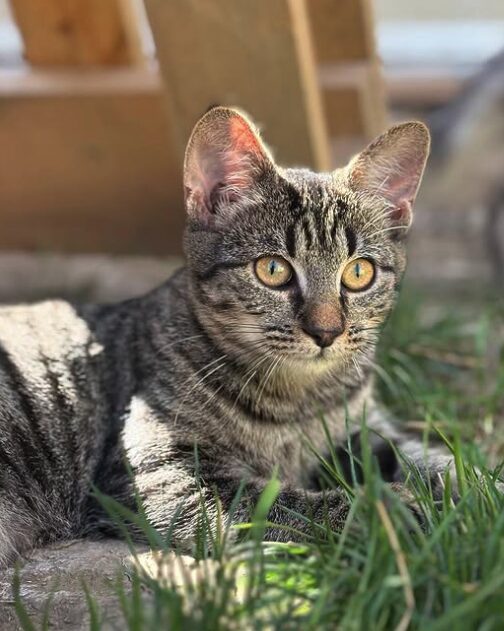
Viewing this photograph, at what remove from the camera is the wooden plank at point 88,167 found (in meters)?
4.23

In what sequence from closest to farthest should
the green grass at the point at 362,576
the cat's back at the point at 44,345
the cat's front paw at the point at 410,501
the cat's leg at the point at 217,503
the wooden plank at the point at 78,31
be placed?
1. the green grass at the point at 362,576
2. the cat's front paw at the point at 410,501
3. the cat's leg at the point at 217,503
4. the cat's back at the point at 44,345
5. the wooden plank at the point at 78,31

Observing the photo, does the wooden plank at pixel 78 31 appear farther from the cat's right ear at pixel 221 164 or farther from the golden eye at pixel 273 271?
the golden eye at pixel 273 271

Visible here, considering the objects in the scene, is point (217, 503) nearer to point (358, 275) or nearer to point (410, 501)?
point (410, 501)

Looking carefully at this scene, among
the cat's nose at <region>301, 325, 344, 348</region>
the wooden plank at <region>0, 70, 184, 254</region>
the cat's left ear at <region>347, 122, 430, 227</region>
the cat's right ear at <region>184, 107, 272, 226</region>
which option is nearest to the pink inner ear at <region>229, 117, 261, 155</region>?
the cat's right ear at <region>184, 107, 272, 226</region>

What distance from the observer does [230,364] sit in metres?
2.78

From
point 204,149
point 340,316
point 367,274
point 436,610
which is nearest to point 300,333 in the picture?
point 340,316

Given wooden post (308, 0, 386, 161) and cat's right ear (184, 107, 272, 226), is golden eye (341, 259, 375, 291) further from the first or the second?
wooden post (308, 0, 386, 161)

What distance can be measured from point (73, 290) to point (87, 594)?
8.13 feet

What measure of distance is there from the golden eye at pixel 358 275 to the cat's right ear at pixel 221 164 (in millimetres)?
356

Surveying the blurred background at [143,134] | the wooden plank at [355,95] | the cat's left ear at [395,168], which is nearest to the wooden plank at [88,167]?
the blurred background at [143,134]

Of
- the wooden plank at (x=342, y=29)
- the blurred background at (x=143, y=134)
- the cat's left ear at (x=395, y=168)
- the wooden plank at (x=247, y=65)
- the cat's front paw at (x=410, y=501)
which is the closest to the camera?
the cat's front paw at (x=410, y=501)

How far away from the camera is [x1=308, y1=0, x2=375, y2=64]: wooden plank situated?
168 inches

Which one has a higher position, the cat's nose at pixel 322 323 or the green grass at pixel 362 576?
the cat's nose at pixel 322 323

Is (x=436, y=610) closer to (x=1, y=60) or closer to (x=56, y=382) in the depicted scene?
(x=56, y=382)
